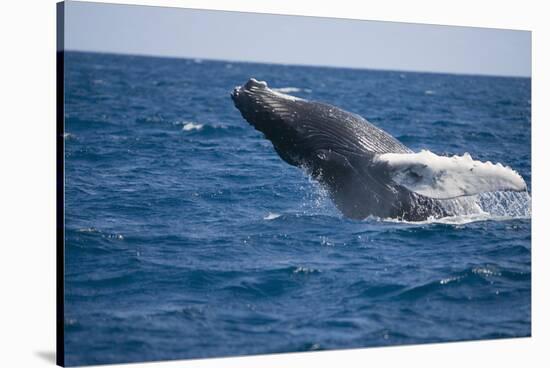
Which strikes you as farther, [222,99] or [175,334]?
A: [222,99]

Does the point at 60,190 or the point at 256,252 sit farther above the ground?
the point at 60,190

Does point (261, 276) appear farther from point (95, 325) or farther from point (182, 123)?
point (182, 123)

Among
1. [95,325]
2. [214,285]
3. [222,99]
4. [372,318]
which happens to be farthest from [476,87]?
[222,99]

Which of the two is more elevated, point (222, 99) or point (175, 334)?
point (222, 99)

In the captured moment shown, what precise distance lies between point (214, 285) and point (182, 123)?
8237mm

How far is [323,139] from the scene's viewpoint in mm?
14328

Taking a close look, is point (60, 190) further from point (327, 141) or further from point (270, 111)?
point (327, 141)

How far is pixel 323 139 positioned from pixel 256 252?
1.84 m

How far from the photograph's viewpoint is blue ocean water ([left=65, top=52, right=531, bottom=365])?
1280 cm

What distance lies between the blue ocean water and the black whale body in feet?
1.67

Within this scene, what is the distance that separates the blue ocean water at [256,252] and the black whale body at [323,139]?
0.51m

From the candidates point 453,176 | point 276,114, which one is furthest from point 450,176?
point 276,114

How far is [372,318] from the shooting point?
14.0m

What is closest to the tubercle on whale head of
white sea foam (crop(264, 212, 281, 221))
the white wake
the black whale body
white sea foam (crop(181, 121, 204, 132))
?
the black whale body
